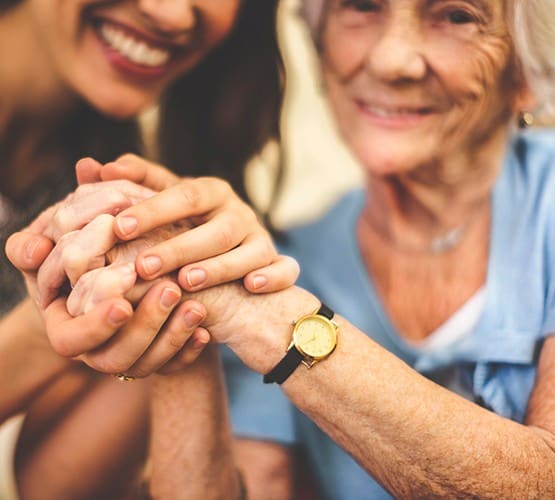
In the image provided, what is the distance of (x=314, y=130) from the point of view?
10.7 feet

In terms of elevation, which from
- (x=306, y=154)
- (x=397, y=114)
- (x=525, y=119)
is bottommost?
(x=306, y=154)

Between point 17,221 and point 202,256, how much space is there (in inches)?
30.1

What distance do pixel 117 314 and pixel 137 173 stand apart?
0.35 meters

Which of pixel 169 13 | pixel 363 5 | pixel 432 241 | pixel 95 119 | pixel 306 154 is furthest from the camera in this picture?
pixel 306 154

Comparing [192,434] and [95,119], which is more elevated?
[95,119]

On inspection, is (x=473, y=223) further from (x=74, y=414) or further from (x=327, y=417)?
(x=74, y=414)

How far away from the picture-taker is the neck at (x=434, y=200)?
158cm

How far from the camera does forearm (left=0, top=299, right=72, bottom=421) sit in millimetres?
1422

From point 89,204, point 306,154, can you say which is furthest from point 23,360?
point 306,154

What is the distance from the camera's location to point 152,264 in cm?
104

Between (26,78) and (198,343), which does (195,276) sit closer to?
(198,343)

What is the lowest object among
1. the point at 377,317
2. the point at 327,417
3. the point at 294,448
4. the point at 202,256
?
the point at 294,448

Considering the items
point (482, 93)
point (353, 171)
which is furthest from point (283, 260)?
point (353, 171)

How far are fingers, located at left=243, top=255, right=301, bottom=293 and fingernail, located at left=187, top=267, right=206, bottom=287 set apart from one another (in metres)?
0.08
